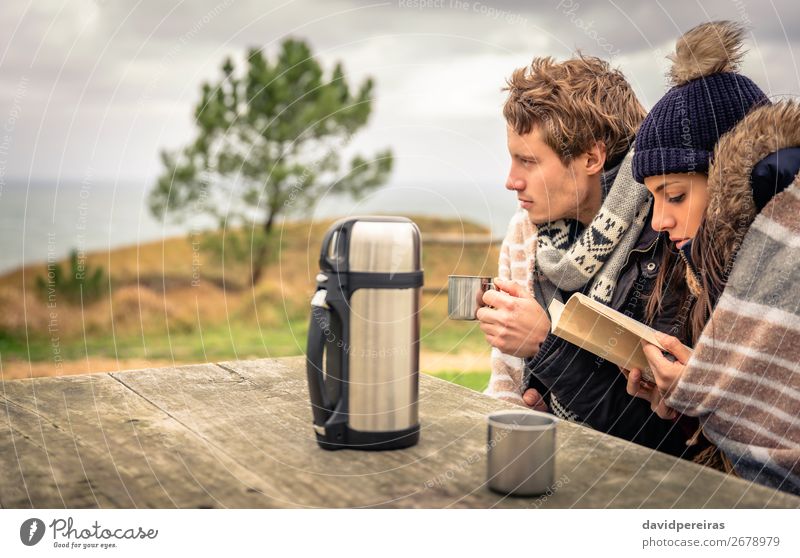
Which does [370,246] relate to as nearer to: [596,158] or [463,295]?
[463,295]

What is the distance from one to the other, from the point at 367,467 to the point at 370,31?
104 centimetres

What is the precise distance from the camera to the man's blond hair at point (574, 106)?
1739 millimetres

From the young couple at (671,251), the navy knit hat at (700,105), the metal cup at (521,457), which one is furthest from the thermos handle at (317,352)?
the navy knit hat at (700,105)

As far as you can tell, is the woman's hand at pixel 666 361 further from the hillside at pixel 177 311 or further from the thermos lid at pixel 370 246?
the hillside at pixel 177 311

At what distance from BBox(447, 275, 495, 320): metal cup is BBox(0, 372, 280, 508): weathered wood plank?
1.51 ft

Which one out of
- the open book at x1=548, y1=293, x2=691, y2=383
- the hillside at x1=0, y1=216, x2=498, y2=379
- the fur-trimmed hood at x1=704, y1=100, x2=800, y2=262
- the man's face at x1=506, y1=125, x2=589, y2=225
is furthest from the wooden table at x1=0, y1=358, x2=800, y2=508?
the hillside at x1=0, y1=216, x2=498, y2=379

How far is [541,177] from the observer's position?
5.75ft

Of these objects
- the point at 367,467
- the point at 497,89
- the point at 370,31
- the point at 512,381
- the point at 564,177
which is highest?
the point at 370,31

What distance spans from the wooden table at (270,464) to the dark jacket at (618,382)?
183 mm

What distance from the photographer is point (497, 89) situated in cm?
186

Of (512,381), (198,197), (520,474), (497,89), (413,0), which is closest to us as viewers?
(520,474)

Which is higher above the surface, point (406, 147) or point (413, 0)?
point (413, 0)

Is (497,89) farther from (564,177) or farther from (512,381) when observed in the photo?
(512,381)

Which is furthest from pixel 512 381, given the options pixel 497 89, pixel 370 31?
pixel 370 31
